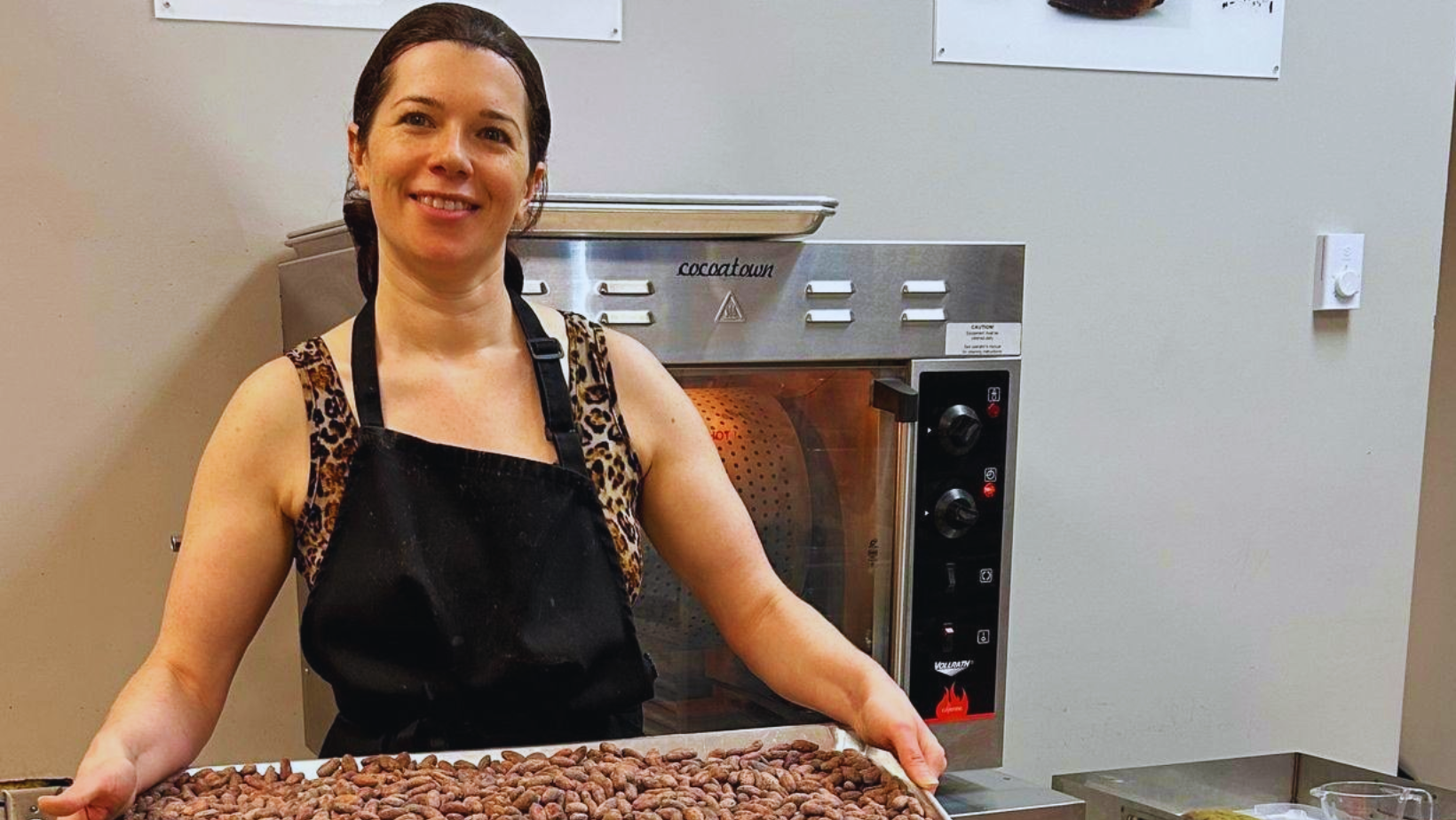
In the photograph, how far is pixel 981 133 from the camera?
6.08ft

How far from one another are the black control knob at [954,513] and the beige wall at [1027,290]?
0.51 metres

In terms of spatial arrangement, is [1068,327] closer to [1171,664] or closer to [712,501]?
[1171,664]

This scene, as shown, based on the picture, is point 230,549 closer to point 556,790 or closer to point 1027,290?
point 556,790

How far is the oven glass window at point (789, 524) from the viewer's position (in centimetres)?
142

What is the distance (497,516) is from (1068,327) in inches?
44.1

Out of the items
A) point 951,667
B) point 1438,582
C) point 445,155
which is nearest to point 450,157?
point 445,155

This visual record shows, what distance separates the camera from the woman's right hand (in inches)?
30.9

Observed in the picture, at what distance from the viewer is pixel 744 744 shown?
956 millimetres

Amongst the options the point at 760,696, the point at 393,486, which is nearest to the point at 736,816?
the point at 393,486

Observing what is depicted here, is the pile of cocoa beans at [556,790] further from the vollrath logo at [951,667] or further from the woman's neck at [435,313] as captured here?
the vollrath logo at [951,667]

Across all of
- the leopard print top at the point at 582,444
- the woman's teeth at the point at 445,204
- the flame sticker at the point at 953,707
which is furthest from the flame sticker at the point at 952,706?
the woman's teeth at the point at 445,204

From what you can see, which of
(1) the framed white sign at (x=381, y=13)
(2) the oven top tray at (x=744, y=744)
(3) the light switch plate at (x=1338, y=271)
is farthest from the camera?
(3) the light switch plate at (x=1338, y=271)

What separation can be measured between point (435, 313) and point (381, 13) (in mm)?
642

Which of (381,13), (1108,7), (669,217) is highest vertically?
(1108,7)
